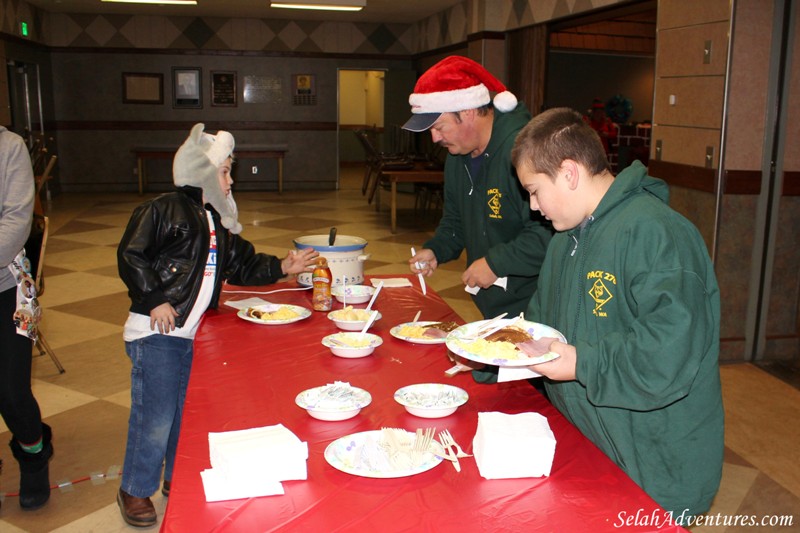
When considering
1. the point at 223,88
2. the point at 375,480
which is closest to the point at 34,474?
the point at 375,480

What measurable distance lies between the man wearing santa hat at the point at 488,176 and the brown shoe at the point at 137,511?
135 cm

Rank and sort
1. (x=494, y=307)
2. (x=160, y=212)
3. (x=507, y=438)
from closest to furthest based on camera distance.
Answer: (x=507, y=438)
(x=160, y=212)
(x=494, y=307)

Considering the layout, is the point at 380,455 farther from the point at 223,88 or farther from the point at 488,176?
the point at 223,88

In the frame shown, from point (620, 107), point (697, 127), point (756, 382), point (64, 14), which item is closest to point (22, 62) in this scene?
point (64, 14)

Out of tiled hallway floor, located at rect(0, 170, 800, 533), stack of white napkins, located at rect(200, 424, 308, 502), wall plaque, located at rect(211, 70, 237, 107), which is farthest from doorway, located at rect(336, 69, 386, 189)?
stack of white napkins, located at rect(200, 424, 308, 502)

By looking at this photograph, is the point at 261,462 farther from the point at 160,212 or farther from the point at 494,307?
the point at 494,307

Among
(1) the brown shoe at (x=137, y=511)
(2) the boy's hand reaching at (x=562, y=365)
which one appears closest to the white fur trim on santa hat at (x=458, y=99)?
(2) the boy's hand reaching at (x=562, y=365)

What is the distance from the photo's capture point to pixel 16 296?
2639 mm

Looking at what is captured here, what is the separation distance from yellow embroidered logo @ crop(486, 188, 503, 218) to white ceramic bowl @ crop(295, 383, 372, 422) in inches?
43.9

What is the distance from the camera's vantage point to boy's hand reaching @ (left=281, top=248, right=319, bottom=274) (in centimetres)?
A: 288

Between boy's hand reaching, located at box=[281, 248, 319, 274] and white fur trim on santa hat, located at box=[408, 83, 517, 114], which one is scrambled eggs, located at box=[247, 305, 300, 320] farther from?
white fur trim on santa hat, located at box=[408, 83, 517, 114]

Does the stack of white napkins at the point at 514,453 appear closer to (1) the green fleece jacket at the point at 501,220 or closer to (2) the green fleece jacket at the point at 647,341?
(2) the green fleece jacket at the point at 647,341

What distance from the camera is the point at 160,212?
2484 mm

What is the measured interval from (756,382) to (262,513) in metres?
3.79
